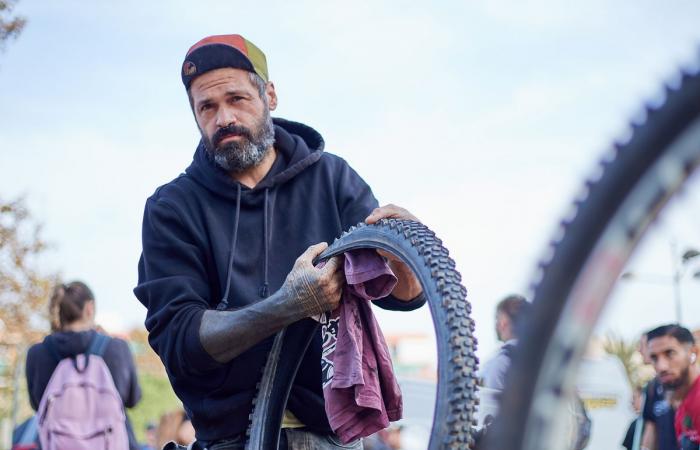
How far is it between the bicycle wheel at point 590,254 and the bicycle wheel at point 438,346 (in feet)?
2.70

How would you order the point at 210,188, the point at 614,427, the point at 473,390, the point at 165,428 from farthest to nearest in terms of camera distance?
1. the point at 165,428
2. the point at 614,427
3. the point at 210,188
4. the point at 473,390

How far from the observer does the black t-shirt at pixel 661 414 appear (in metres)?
5.39

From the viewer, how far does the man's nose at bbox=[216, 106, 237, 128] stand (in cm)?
346

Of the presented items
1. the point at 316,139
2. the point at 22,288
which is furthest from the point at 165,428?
the point at 22,288

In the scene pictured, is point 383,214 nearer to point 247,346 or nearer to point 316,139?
point 247,346

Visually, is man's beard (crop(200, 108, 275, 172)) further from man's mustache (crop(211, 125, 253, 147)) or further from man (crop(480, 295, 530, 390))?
man (crop(480, 295, 530, 390))

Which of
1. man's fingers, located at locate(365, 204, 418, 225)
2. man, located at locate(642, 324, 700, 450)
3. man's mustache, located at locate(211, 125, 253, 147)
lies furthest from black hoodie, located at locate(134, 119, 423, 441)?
man, located at locate(642, 324, 700, 450)

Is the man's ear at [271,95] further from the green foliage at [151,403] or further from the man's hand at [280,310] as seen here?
the green foliage at [151,403]

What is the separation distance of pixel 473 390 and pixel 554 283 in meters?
0.93

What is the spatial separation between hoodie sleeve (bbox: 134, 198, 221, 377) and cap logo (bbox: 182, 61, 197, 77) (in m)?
0.47

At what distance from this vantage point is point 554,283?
138 cm

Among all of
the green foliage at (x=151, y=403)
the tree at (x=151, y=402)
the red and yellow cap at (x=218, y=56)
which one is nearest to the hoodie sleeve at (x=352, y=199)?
the red and yellow cap at (x=218, y=56)

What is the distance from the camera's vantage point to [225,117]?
11.4 ft

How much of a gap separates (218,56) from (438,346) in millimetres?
1578
